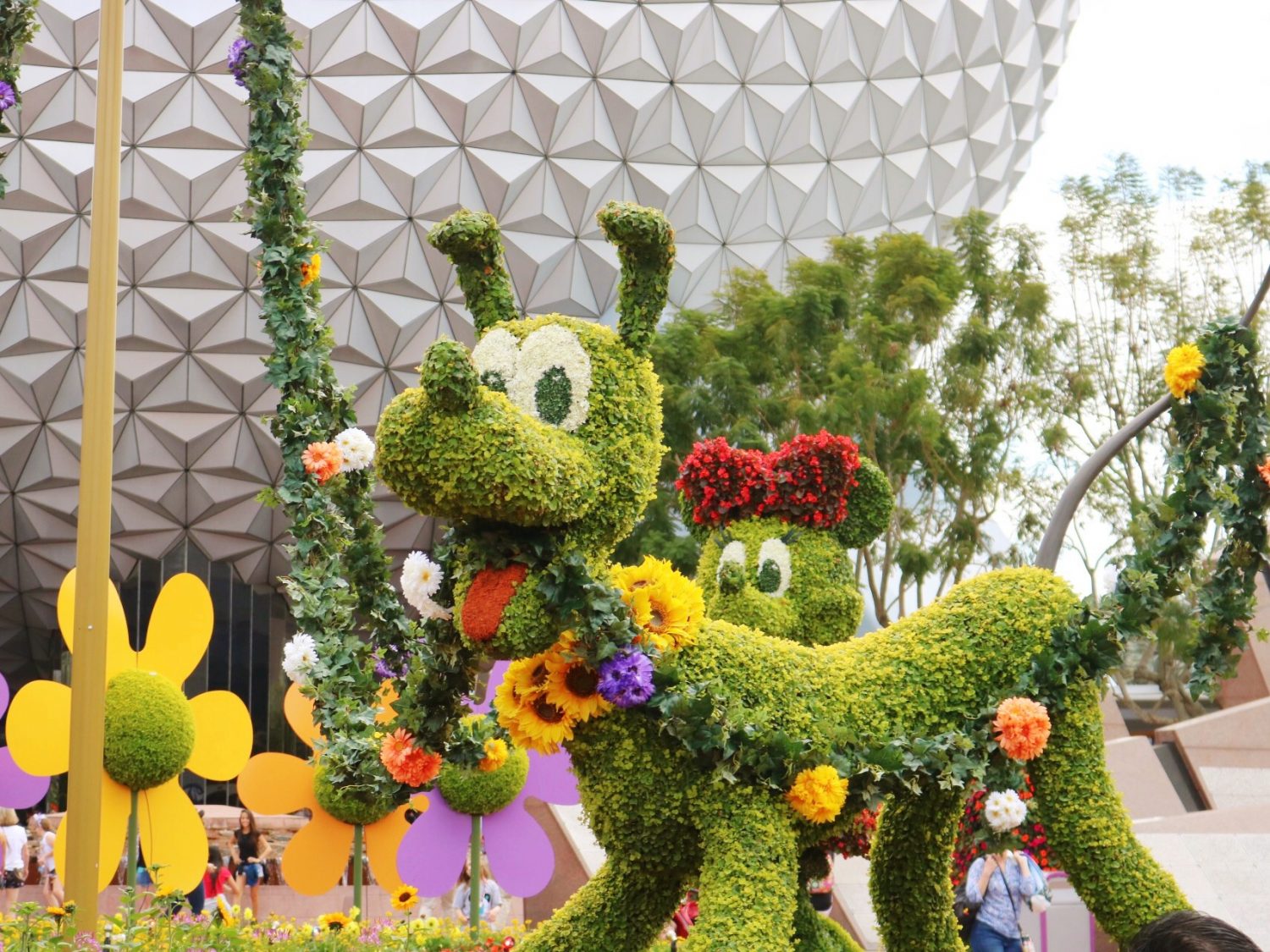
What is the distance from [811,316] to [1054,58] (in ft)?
43.4

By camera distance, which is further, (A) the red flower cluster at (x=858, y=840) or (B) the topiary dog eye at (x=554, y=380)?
(A) the red flower cluster at (x=858, y=840)

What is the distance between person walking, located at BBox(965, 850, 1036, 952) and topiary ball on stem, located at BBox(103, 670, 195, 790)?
5263 mm

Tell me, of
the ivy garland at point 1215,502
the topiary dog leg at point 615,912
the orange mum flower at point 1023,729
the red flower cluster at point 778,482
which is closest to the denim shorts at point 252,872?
the red flower cluster at point 778,482

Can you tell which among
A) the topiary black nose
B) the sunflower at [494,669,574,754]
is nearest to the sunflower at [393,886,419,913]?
the sunflower at [494,669,574,754]

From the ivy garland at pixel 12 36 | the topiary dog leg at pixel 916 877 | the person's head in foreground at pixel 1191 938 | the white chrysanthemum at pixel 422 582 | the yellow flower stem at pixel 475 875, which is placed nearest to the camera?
the person's head in foreground at pixel 1191 938

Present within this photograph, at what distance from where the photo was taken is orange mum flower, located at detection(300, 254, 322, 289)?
8.09 meters

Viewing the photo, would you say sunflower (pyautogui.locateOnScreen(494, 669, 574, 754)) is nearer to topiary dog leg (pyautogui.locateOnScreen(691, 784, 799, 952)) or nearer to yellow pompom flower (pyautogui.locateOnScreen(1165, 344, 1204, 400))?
topiary dog leg (pyautogui.locateOnScreen(691, 784, 799, 952))

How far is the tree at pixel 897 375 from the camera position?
60.6 ft

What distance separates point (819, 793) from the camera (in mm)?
5758

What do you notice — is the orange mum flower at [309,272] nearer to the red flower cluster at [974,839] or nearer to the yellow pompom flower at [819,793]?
the yellow pompom flower at [819,793]

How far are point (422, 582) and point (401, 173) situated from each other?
17179 millimetres

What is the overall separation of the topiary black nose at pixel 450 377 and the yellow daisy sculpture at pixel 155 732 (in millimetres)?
4496

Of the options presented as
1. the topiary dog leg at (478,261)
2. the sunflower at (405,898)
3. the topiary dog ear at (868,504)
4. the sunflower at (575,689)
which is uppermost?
the topiary dog leg at (478,261)

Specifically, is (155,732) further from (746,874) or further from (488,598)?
(746,874)
